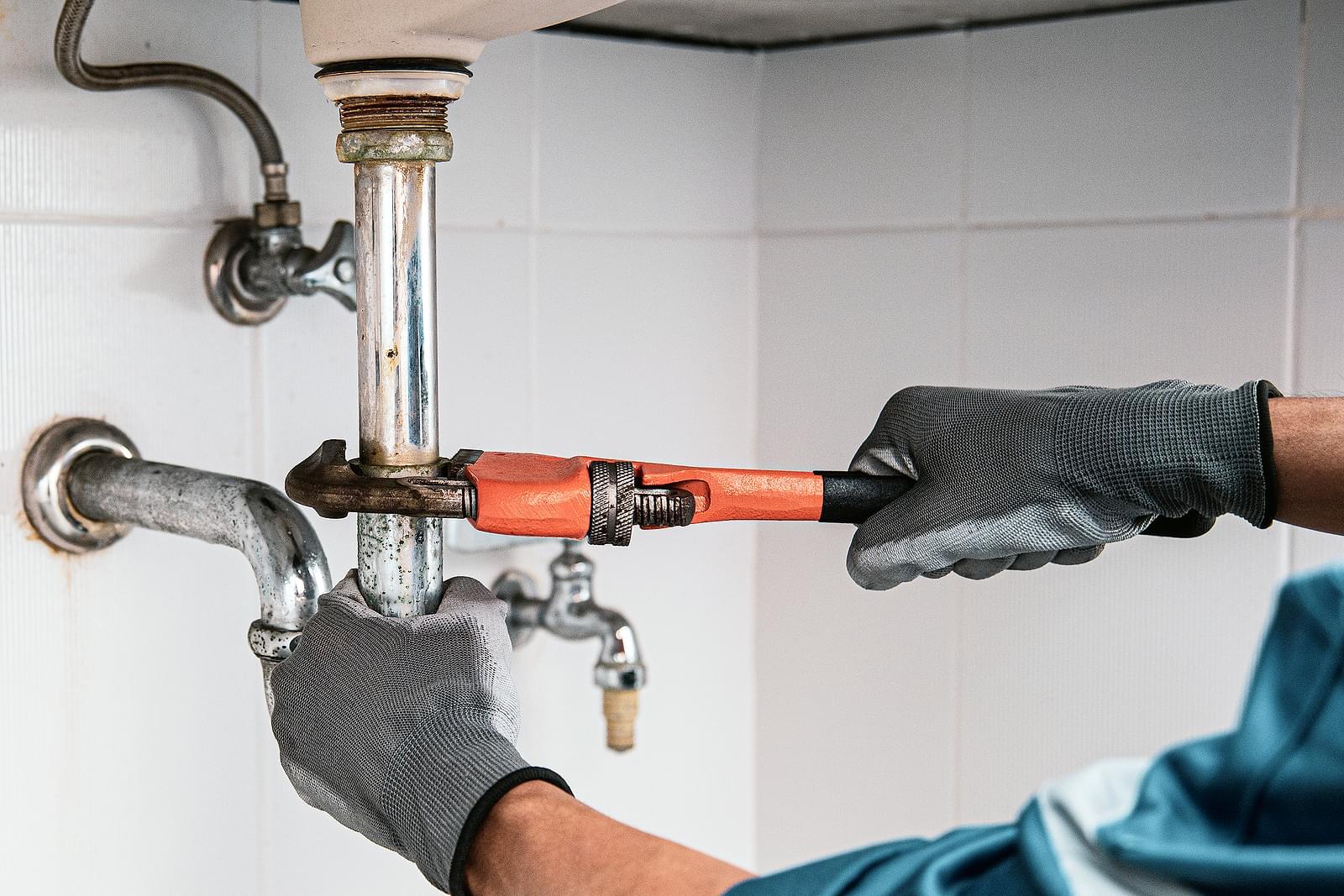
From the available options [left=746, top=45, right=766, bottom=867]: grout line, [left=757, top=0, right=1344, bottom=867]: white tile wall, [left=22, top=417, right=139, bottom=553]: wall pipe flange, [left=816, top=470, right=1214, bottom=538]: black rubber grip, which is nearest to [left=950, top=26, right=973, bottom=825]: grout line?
[left=757, top=0, right=1344, bottom=867]: white tile wall

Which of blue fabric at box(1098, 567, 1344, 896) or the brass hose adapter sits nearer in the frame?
blue fabric at box(1098, 567, 1344, 896)

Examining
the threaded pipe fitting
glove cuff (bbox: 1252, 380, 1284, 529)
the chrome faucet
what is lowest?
the chrome faucet

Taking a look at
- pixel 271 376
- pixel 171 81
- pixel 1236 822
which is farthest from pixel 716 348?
pixel 1236 822

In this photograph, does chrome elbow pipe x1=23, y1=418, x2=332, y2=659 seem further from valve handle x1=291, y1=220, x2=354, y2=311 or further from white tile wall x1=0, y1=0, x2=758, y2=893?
valve handle x1=291, y1=220, x2=354, y2=311

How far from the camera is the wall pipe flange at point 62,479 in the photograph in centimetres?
68

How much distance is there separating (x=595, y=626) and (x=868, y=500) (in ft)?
1.02

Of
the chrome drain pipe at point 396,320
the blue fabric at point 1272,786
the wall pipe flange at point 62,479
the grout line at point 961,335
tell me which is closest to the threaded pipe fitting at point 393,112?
the chrome drain pipe at point 396,320

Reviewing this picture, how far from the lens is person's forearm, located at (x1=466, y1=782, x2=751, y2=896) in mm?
450

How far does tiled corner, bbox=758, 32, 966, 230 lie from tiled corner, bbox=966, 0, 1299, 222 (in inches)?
0.9

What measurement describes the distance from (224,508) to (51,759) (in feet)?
0.64

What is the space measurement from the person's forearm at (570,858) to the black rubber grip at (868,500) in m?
0.19

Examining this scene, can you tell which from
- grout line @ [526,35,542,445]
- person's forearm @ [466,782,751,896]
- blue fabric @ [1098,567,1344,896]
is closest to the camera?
blue fabric @ [1098,567,1344,896]

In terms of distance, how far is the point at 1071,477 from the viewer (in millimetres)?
625

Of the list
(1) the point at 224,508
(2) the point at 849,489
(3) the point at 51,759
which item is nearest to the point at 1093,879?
(2) the point at 849,489
